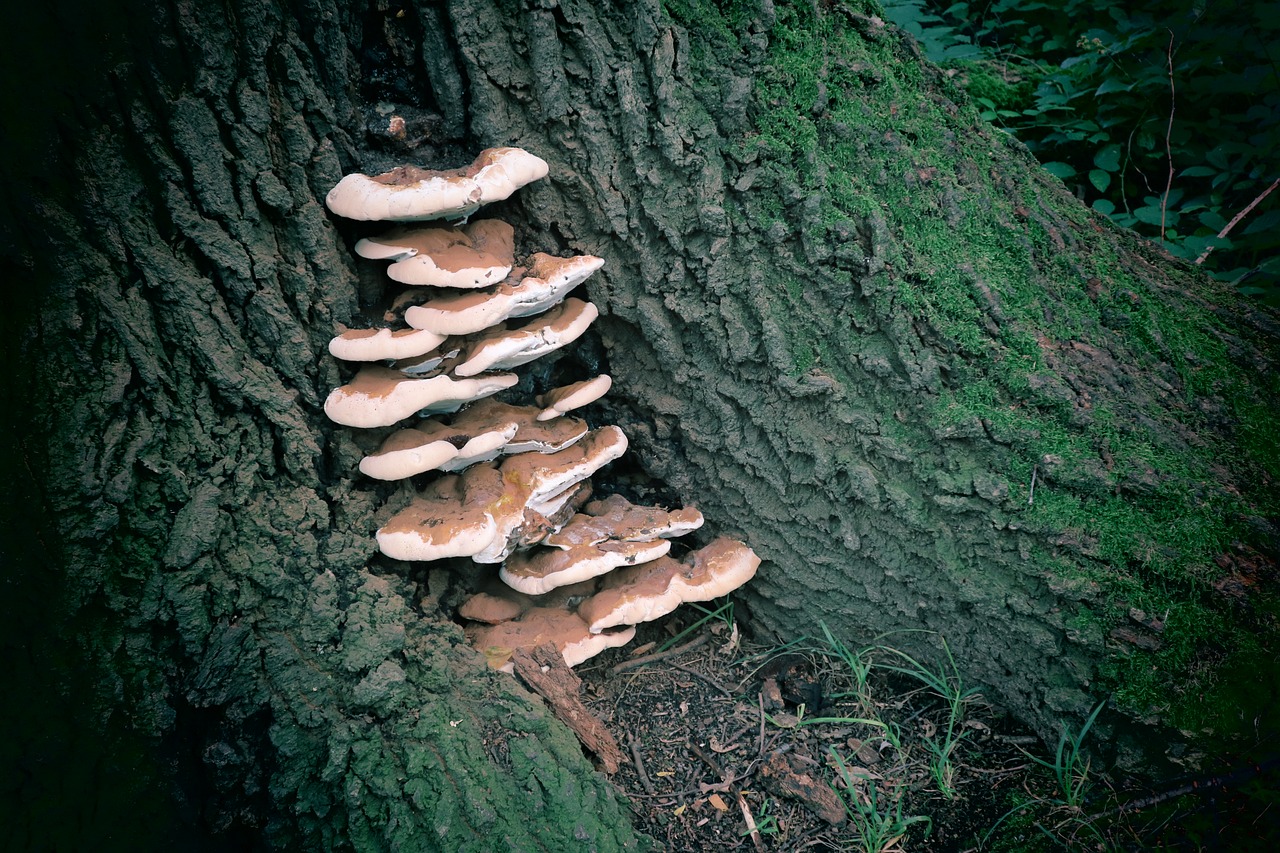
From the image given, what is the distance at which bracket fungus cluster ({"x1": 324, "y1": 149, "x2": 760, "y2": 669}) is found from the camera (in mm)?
2246

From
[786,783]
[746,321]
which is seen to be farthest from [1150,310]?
[786,783]

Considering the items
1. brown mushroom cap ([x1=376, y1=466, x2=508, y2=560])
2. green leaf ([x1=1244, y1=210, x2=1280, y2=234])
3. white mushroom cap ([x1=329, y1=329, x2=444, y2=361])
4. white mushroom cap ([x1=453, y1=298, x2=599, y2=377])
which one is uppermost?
white mushroom cap ([x1=329, y1=329, x2=444, y2=361])

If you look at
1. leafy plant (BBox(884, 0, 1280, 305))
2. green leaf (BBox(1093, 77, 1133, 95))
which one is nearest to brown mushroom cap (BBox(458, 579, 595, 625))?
leafy plant (BBox(884, 0, 1280, 305))

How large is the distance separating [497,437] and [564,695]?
0.99 m

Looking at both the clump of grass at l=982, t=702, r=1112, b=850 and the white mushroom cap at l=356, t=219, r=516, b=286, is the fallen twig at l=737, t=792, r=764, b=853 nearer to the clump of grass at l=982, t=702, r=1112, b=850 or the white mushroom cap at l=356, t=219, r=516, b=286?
the clump of grass at l=982, t=702, r=1112, b=850

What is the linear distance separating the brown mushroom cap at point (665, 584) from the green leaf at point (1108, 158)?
11.1ft

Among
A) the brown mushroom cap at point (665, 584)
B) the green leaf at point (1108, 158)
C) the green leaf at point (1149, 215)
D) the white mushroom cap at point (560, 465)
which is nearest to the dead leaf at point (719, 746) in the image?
the brown mushroom cap at point (665, 584)

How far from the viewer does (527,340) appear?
2342 mm

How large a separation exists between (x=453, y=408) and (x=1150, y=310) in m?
2.71

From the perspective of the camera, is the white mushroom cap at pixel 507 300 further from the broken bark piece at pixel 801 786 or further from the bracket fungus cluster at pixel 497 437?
the broken bark piece at pixel 801 786

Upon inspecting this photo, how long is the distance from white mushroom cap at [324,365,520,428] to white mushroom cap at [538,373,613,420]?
384mm

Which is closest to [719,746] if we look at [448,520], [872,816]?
[872,816]

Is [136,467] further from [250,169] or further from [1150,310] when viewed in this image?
[1150,310]

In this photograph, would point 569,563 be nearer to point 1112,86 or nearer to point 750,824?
point 750,824
